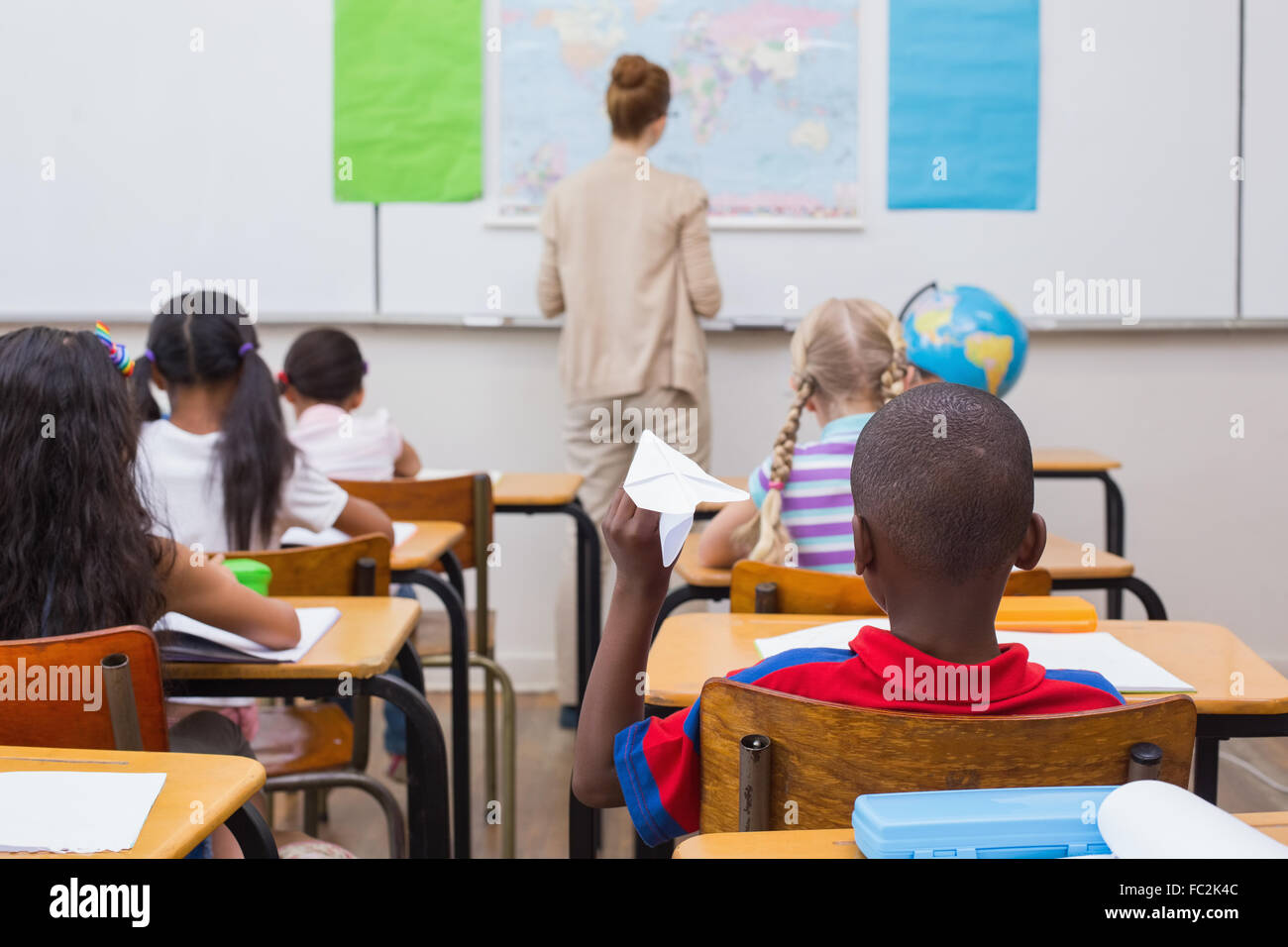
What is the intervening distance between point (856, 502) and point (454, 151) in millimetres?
3007

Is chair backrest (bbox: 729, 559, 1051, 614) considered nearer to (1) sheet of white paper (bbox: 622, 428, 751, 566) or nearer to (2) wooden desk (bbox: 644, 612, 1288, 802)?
(2) wooden desk (bbox: 644, 612, 1288, 802)

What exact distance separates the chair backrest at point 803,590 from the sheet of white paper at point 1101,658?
21 cm

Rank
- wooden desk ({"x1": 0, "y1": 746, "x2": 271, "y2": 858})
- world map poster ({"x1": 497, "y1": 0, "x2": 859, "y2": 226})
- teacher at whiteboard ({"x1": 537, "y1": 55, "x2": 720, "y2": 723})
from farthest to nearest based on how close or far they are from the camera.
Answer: world map poster ({"x1": 497, "y1": 0, "x2": 859, "y2": 226}), teacher at whiteboard ({"x1": 537, "y1": 55, "x2": 720, "y2": 723}), wooden desk ({"x1": 0, "y1": 746, "x2": 271, "y2": 858})

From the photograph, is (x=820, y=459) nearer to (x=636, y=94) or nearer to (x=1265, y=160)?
(x=636, y=94)

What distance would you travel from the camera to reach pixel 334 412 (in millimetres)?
2854

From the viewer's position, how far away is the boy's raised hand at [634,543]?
36.7 inches

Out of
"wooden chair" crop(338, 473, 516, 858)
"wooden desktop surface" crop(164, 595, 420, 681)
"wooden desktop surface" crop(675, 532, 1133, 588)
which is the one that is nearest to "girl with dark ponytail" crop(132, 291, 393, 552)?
"wooden chair" crop(338, 473, 516, 858)

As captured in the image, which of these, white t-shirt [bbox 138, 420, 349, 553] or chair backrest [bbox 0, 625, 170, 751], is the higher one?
white t-shirt [bbox 138, 420, 349, 553]

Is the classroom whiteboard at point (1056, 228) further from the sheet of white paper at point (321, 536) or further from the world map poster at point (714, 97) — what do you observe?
the sheet of white paper at point (321, 536)

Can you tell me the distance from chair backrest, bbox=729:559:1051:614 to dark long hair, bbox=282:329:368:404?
150 cm

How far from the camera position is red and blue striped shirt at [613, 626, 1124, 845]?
99cm

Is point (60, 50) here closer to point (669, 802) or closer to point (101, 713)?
point (101, 713)

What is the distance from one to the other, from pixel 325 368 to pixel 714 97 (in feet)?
5.25
